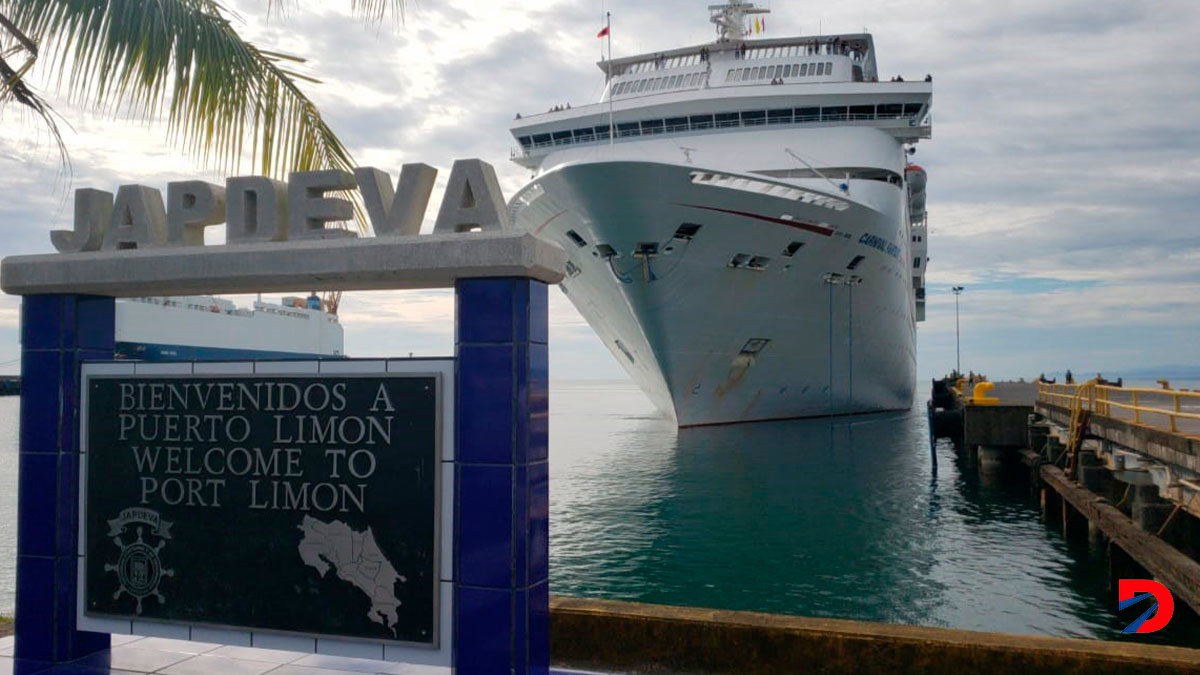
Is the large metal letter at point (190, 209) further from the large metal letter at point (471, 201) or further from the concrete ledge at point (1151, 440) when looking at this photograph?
the concrete ledge at point (1151, 440)

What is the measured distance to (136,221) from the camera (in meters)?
6.00

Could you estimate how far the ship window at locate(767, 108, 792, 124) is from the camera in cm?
3509

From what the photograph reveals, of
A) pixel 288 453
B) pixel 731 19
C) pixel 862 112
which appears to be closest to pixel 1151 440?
pixel 288 453

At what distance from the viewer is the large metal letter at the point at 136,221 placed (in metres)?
5.97

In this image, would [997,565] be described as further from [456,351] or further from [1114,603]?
[456,351]

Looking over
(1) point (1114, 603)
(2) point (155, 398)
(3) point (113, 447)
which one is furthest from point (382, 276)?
(1) point (1114, 603)

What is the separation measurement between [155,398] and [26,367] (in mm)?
999

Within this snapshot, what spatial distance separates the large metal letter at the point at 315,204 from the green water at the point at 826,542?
873 cm

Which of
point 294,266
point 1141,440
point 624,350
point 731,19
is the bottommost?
point 1141,440

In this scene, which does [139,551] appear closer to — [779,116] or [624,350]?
[624,350]

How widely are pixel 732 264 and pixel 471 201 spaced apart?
81.8 feet

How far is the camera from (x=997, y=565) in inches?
597

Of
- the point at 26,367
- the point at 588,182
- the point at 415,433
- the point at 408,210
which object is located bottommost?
the point at 415,433

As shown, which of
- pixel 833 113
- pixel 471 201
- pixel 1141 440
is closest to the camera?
pixel 471 201
